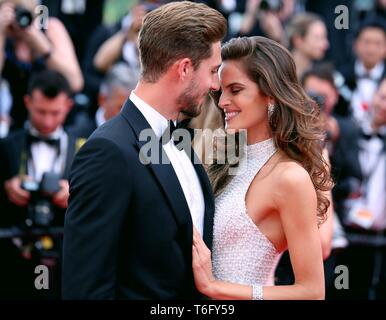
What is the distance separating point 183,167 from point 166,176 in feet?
0.68

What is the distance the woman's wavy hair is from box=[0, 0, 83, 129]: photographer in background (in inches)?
99.2

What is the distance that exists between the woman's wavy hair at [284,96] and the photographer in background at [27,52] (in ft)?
8.27

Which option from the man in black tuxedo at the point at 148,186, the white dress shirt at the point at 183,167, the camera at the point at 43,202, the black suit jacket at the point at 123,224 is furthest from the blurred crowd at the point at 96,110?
the black suit jacket at the point at 123,224

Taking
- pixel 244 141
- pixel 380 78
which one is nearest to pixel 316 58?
pixel 380 78

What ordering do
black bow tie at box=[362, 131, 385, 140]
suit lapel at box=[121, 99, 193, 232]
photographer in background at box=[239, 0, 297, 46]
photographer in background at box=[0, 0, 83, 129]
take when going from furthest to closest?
1. photographer in background at box=[239, 0, 297, 46]
2. black bow tie at box=[362, 131, 385, 140]
3. photographer in background at box=[0, 0, 83, 129]
4. suit lapel at box=[121, 99, 193, 232]

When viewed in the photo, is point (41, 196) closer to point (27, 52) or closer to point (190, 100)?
point (27, 52)

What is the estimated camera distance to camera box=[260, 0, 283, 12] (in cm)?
618

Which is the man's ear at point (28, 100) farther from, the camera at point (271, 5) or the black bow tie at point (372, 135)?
the black bow tie at point (372, 135)

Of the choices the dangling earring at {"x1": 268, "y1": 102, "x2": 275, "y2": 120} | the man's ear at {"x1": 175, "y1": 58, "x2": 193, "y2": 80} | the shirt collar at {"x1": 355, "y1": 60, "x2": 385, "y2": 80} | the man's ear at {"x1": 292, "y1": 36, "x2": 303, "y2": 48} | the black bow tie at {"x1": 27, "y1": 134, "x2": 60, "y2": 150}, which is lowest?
the black bow tie at {"x1": 27, "y1": 134, "x2": 60, "y2": 150}

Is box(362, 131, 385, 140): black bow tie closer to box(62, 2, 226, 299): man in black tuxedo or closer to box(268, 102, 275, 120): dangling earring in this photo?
box(268, 102, 275, 120): dangling earring

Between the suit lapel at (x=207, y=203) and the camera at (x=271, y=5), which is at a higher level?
the camera at (x=271, y=5)

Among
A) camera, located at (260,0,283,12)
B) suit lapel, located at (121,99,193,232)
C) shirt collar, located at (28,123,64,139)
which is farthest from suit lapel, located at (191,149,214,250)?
camera, located at (260,0,283,12)

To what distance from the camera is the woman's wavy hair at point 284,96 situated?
267 centimetres

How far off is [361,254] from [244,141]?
8.87 ft
